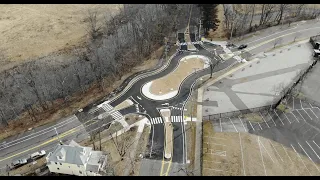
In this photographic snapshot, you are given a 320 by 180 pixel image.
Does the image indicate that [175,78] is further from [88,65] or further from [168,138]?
[88,65]

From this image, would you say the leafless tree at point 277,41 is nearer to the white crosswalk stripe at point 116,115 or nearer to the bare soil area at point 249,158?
the bare soil area at point 249,158

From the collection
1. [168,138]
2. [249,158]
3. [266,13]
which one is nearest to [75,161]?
[168,138]

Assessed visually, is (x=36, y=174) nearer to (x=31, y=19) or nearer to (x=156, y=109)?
(x=156, y=109)

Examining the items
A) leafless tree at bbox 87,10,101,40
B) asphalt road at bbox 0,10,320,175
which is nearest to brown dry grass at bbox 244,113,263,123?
asphalt road at bbox 0,10,320,175

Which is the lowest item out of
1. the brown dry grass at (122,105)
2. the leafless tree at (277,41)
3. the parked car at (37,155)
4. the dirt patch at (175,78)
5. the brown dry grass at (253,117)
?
the parked car at (37,155)

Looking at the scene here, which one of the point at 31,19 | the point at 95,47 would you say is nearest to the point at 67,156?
the point at 95,47

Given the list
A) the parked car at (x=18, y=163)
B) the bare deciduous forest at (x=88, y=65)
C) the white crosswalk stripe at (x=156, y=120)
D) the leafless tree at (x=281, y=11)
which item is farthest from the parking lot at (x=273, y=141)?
the leafless tree at (x=281, y=11)
